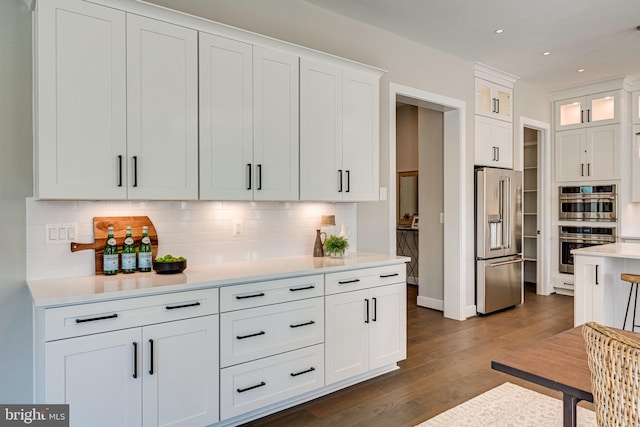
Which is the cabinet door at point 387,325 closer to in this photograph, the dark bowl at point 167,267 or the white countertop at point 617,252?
the dark bowl at point 167,267

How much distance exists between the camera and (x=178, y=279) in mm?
2402

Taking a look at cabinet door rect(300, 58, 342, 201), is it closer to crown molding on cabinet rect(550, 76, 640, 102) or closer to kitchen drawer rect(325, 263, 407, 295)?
kitchen drawer rect(325, 263, 407, 295)

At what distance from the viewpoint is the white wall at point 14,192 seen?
236 centimetres

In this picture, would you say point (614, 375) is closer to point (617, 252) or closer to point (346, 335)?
point (346, 335)

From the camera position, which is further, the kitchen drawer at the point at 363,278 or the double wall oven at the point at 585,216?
the double wall oven at the point at 585,216

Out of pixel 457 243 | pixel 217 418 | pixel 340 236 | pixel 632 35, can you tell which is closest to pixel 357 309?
pixel 340 236

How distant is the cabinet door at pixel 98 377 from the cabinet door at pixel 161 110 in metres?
0.81

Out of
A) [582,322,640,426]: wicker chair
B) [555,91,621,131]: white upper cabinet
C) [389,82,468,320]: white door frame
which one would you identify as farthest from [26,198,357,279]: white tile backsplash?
[555,91,621,131]: white upper cabinet

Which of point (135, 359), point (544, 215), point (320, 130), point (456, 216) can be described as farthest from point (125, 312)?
point (544, 215)

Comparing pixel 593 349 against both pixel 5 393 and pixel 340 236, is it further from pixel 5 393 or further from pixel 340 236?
pixel 5 393

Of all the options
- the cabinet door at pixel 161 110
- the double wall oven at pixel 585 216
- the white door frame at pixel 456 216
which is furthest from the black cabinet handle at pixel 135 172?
the double wall oven at pixel 585 216

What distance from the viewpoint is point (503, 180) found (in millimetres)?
5316

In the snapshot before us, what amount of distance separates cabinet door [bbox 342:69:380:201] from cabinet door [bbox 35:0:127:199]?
65.4 inches

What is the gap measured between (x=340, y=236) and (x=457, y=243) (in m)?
2.10
